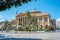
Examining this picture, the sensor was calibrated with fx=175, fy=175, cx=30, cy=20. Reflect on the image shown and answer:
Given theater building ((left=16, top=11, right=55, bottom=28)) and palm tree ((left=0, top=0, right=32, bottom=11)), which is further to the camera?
theater building ((left=16, top=11, right=55, bottom=28))

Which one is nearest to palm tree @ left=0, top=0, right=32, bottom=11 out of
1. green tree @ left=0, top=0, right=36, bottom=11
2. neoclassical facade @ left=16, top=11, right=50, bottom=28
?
green tree @ left=0, top=0, right=36, bottom=11

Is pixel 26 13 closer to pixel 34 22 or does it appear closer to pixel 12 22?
pixel 34 22

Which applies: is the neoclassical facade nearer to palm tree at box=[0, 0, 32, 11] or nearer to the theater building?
the theater building

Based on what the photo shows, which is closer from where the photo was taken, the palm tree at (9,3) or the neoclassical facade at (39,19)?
the palm tree at (9,3)

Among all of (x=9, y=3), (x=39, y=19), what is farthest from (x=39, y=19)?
(x=9, y=3)

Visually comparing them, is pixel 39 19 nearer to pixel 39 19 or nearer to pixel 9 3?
pixel 39 19

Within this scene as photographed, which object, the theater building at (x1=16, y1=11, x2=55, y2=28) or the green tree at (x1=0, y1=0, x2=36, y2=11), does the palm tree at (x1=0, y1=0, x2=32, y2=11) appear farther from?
the theater building at (x1=16, y1=11, x2=55, y2=28)

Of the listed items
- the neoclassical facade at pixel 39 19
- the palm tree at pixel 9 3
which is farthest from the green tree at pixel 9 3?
the neoclassical facade at pixel 39 19

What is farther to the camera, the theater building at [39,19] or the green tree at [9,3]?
the theater building at [39,19]

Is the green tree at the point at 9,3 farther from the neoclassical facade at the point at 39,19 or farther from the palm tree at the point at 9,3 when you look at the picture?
the neoclassical facade at the point at 39,19

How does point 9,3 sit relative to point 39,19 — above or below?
below

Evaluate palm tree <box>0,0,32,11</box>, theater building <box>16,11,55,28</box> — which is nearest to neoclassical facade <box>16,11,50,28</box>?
theater building <box>16,11,55,28</box>

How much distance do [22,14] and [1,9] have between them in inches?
2640

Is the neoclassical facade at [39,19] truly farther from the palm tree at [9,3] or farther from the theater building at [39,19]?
the palm tree at [9,3]
